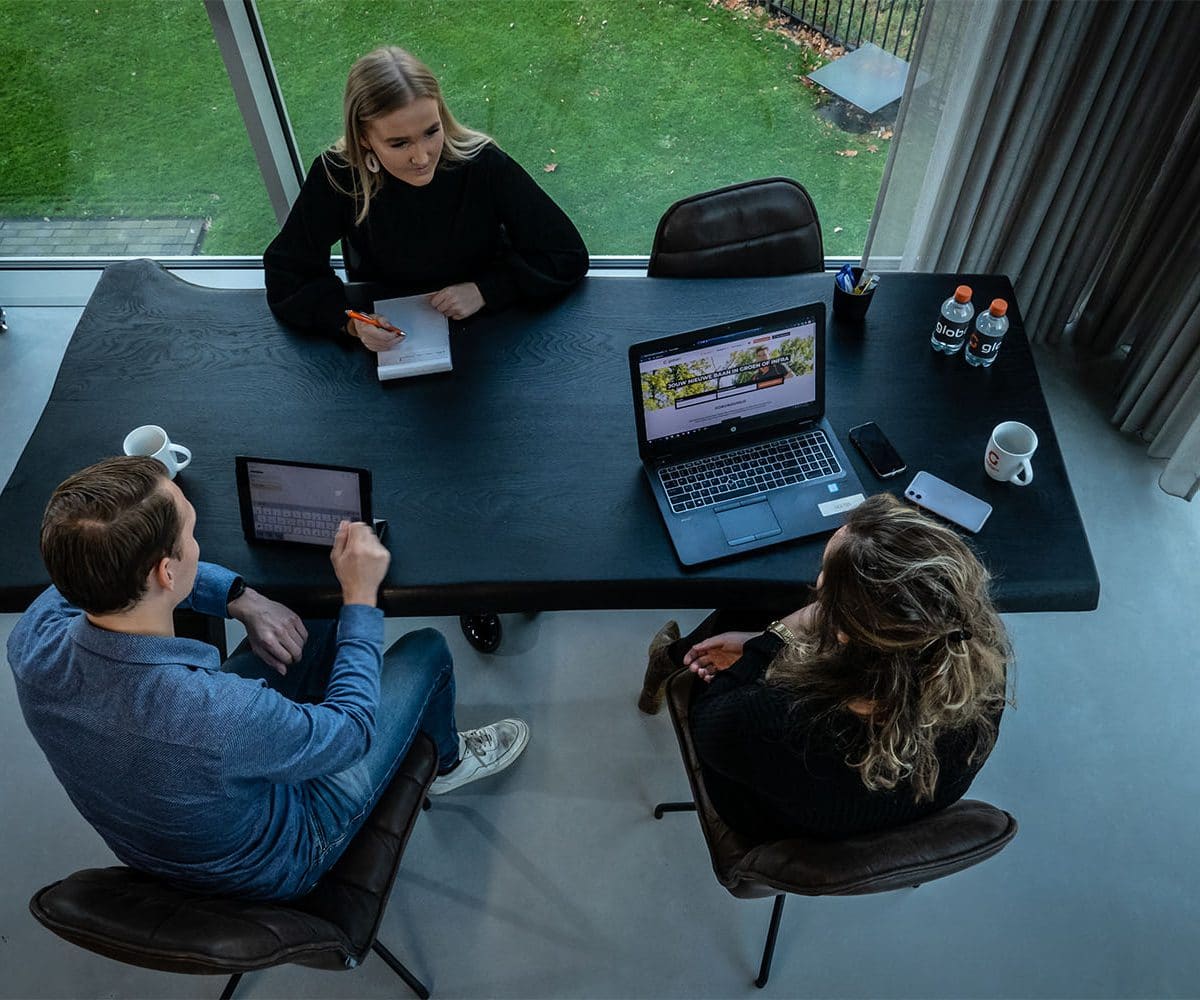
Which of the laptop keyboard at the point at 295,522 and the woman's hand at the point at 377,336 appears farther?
the woman's hand at the point at 377,336

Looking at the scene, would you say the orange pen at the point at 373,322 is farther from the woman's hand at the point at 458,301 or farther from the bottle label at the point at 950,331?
the bottle label at the point at 950,331

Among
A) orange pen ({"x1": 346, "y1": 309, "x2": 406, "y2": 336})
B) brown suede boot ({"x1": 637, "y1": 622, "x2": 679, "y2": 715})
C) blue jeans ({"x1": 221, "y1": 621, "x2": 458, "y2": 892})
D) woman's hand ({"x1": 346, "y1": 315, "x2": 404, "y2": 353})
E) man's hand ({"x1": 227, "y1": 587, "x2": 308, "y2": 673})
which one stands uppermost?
orange pen ({"x1": 346, "y1": 309, "x2": 406, "y2": 336})

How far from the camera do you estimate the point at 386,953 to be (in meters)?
1.87

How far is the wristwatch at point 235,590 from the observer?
1.67 meters

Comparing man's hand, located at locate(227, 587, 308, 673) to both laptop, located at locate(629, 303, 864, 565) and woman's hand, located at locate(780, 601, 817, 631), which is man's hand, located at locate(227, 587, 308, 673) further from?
woman's hand, located at locate(780, 601, 817, 631)

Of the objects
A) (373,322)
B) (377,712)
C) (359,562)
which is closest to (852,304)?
(373,322)

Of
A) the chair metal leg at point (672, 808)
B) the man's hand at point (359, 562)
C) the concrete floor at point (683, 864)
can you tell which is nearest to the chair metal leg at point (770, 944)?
the concrete floor at point (683, 864)

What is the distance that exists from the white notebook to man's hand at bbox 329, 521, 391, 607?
1.39 ft

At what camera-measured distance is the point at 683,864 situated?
213 centimetres

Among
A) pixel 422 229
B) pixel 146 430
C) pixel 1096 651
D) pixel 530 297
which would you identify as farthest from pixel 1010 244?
pixel 146 430

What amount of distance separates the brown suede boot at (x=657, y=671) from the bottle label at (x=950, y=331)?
85cm

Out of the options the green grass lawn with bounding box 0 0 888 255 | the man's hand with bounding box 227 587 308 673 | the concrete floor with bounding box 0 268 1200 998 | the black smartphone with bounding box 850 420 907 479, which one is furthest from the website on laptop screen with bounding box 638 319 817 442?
the green grass lawn with bounding box 0 0 888 255

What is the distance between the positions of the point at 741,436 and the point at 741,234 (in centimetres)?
69

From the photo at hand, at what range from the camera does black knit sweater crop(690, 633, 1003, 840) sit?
1.40 meters
